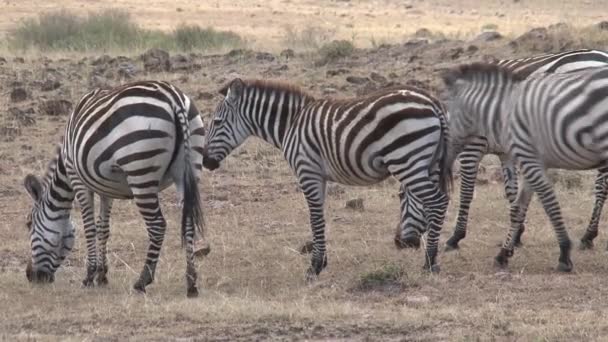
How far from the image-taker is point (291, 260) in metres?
10.2

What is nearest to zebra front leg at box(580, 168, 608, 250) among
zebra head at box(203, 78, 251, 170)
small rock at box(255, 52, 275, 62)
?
zebra head at box(203, 78, 251, 170)

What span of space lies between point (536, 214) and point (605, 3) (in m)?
39.9

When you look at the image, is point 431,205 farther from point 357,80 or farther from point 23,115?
point 357,80

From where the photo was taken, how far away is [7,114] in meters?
17.8

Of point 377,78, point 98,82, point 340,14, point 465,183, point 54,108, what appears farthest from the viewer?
point 340,14

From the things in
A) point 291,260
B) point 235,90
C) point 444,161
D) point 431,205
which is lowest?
point 291,260

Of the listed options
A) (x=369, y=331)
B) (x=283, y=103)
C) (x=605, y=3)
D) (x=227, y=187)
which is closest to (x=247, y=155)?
(x=227, y=187)

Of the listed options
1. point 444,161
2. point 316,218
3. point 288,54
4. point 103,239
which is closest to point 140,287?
point 103,239

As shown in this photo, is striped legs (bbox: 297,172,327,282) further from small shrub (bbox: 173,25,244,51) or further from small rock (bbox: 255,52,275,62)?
small shrub (bbox: 173,25,244,51)

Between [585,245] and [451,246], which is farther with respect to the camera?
[451,246]

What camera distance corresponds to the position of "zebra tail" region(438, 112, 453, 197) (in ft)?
29.1

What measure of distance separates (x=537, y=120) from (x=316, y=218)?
2002 mm

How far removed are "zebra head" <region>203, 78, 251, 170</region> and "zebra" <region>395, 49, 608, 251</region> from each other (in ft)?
5.49

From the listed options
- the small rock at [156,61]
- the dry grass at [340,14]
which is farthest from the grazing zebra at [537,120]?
the dry grass at [340,14]
